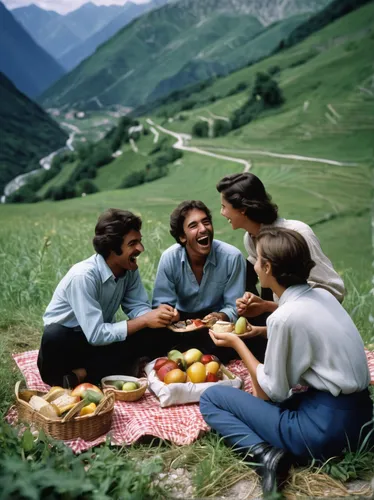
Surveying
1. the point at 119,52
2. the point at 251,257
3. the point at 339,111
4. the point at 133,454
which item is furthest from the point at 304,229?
the point at 119,52

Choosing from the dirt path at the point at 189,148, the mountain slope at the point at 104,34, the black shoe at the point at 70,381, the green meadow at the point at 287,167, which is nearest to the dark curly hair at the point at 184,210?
the black shoe at the point at 70,381

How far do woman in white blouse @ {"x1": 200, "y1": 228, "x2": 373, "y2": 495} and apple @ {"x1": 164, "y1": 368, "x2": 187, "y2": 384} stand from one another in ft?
2.59

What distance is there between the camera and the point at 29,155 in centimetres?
898

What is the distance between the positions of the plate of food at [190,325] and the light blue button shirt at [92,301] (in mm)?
248

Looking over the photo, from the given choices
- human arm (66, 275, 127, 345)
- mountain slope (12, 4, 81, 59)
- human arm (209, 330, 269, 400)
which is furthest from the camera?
mountain slope (12, 4, 81, 59)

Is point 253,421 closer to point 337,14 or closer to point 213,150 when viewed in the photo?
point 213,150

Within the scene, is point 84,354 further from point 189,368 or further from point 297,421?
point 297,421

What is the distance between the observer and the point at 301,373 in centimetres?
308

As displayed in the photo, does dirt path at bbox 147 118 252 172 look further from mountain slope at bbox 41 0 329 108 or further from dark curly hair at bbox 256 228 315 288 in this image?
dark curly hair at bbox 256 228 315 288

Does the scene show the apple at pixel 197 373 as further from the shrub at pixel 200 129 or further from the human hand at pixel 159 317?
the shrub at pixel 200 129

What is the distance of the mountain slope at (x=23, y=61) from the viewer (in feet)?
30.5

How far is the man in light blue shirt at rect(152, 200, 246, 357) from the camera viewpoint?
4.57 m

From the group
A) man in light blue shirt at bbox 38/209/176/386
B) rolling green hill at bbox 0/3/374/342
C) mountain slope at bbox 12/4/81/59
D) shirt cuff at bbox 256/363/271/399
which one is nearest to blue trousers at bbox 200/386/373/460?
shirt cuff at bbox 256/363/271/399

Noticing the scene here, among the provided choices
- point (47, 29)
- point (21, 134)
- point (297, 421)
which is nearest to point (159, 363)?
point (297, 421)
